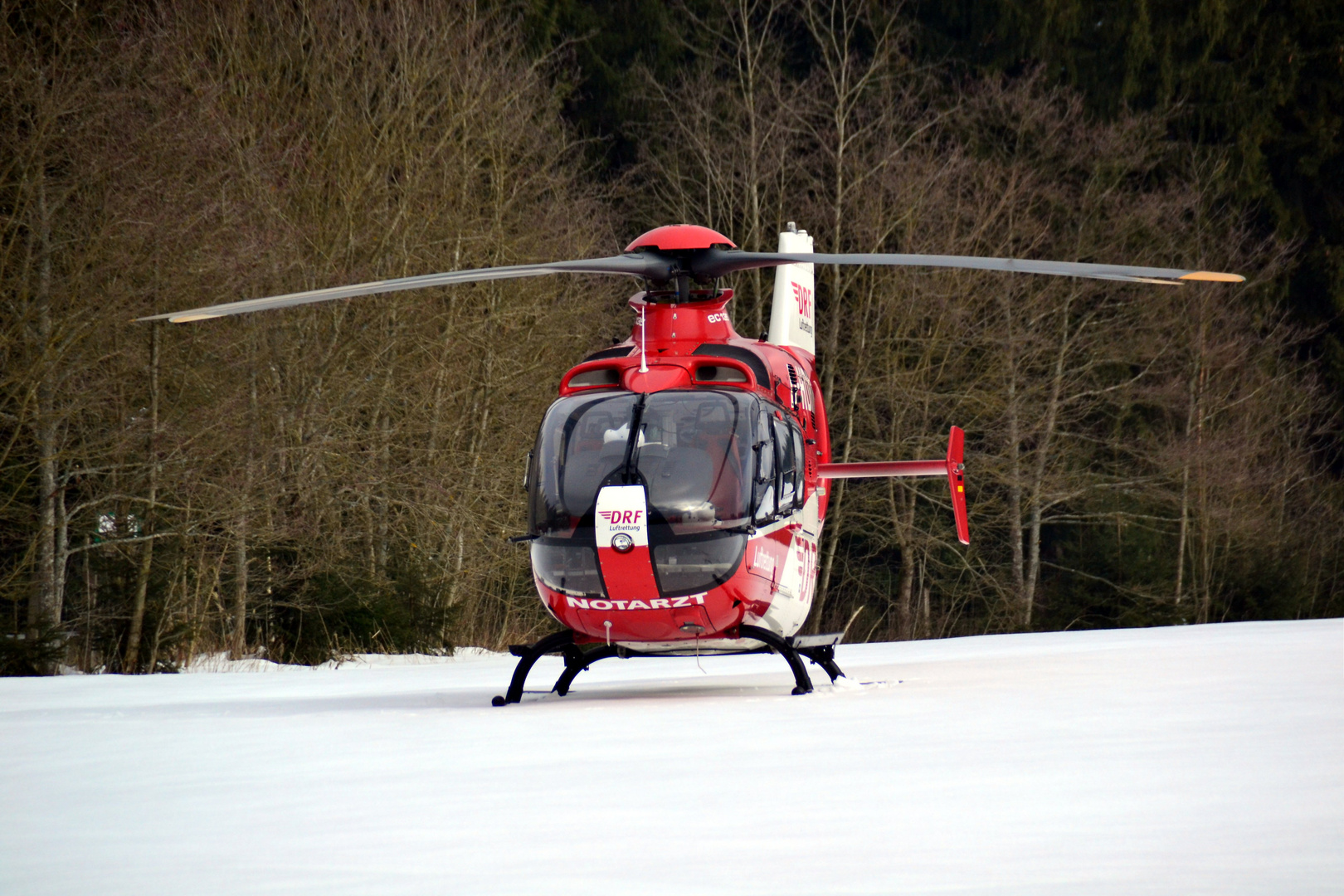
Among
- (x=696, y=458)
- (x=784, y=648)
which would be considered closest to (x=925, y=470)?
→ (x=784, y=648)

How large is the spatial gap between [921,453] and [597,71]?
11.3 metres

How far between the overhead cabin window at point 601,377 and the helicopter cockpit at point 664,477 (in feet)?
0.98

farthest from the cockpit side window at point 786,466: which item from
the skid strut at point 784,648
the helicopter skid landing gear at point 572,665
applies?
the helicopter skid landing gear at point 572,665

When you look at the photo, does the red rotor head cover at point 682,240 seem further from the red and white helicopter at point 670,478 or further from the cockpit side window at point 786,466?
the cockpit side window at point 786,466

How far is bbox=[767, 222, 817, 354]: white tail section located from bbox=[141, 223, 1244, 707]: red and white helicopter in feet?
8.82

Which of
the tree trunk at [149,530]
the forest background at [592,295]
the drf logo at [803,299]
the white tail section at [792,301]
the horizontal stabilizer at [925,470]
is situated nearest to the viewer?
the horizontal stabilizer at [925,470]

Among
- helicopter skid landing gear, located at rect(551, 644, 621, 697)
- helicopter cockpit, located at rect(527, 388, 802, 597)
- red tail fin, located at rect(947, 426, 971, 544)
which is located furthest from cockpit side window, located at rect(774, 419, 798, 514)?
red tail fin, located at rect(947, 426, 971, 544)

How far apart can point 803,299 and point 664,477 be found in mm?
4627

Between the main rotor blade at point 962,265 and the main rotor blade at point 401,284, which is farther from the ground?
the main rotor blade at point 962,265

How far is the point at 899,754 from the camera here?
18.5 ft

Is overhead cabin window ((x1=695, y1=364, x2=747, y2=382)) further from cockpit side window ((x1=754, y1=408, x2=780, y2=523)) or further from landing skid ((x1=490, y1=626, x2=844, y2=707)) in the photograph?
landing skid ((x1=490, y1=626, x2=844, y2=707))

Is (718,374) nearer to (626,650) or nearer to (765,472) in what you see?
(765,472)

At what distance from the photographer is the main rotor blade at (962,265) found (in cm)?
694

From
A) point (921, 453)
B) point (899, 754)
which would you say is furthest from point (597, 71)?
point (899, 754)
